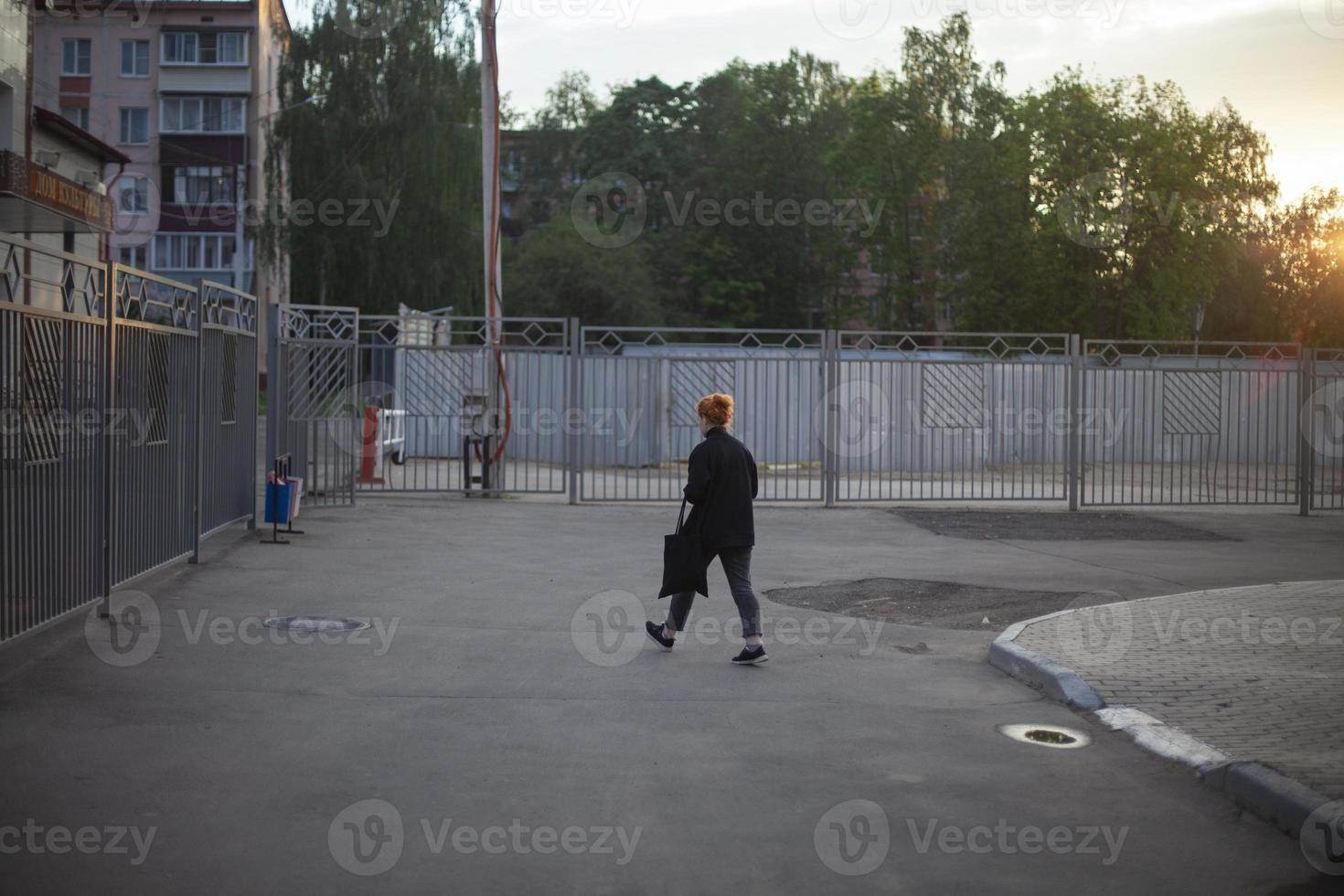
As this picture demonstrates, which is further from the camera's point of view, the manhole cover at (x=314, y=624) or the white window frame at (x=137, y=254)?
the white window frame at (x=137, y=254)

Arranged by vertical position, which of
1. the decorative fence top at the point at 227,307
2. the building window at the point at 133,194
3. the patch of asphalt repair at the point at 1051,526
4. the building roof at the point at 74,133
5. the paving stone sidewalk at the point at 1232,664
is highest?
the building window at the point at 133,194

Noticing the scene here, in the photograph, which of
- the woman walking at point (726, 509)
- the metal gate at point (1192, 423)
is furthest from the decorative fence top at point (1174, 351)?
the woman walking at point (726, 509)

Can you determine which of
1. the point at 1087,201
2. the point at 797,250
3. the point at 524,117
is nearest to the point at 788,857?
the point at 1087,201

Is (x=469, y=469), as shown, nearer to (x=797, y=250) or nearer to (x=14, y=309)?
(x=14, y=309)

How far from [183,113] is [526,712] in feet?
201

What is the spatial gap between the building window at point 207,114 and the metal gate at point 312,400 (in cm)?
4656

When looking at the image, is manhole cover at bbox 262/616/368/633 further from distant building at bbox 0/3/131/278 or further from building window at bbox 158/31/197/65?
building window at bbox 158/31/197/65

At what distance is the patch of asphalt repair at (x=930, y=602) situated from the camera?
1061 centimetres

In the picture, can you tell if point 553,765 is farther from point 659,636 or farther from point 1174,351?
point 1174,351

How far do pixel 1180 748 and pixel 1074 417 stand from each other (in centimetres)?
1470

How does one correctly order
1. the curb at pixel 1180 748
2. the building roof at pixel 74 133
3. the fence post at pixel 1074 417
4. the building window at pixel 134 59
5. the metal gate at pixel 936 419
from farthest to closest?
1. the building window at pixel 134 59
2. the building roof at pixel 74 133
3. the metal gate at pixel 936 419
4. the fence post at pixel 1074 417
5. the curb at pixel 1180 748

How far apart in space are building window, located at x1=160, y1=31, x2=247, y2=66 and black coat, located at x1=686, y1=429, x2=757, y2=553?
5887cm

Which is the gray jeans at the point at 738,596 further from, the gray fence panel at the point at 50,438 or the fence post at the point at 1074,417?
the fence post at the point at 1074,417

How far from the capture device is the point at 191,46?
61.6 metres
